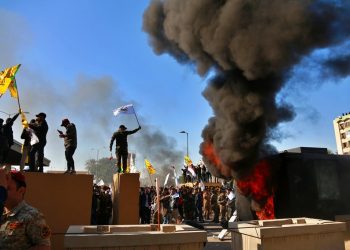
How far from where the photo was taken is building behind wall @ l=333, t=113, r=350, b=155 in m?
71.3

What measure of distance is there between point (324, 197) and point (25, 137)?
883 cm

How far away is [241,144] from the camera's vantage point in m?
12.6

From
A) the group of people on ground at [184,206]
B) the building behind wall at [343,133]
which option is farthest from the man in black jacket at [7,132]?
the building behind wall at [343,133]

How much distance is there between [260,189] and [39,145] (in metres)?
6.98

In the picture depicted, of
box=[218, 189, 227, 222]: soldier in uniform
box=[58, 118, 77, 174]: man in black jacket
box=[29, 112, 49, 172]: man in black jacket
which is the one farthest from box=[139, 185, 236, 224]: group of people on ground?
Answer: box=[29, 112, 49, 172]: man in black jacket

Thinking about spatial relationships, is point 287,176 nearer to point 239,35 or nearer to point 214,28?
point 239,35

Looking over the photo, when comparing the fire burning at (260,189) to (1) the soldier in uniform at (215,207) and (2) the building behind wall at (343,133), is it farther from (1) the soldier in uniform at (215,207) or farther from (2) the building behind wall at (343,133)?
(2) the building behind wall at (343,133)

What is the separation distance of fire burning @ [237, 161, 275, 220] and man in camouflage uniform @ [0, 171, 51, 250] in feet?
28.5

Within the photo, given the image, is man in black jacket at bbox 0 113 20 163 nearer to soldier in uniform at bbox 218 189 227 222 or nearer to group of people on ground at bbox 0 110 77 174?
group of people on ground at bbox 0 110 77 174

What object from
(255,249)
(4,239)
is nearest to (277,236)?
(255,249)

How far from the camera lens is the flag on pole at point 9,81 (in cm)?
891

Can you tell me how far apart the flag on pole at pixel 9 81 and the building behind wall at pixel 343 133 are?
7380 centimetres

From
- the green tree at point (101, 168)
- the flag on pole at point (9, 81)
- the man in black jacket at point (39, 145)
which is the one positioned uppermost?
the green tree at point (101, 168)

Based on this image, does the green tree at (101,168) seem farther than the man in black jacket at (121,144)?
Yes
